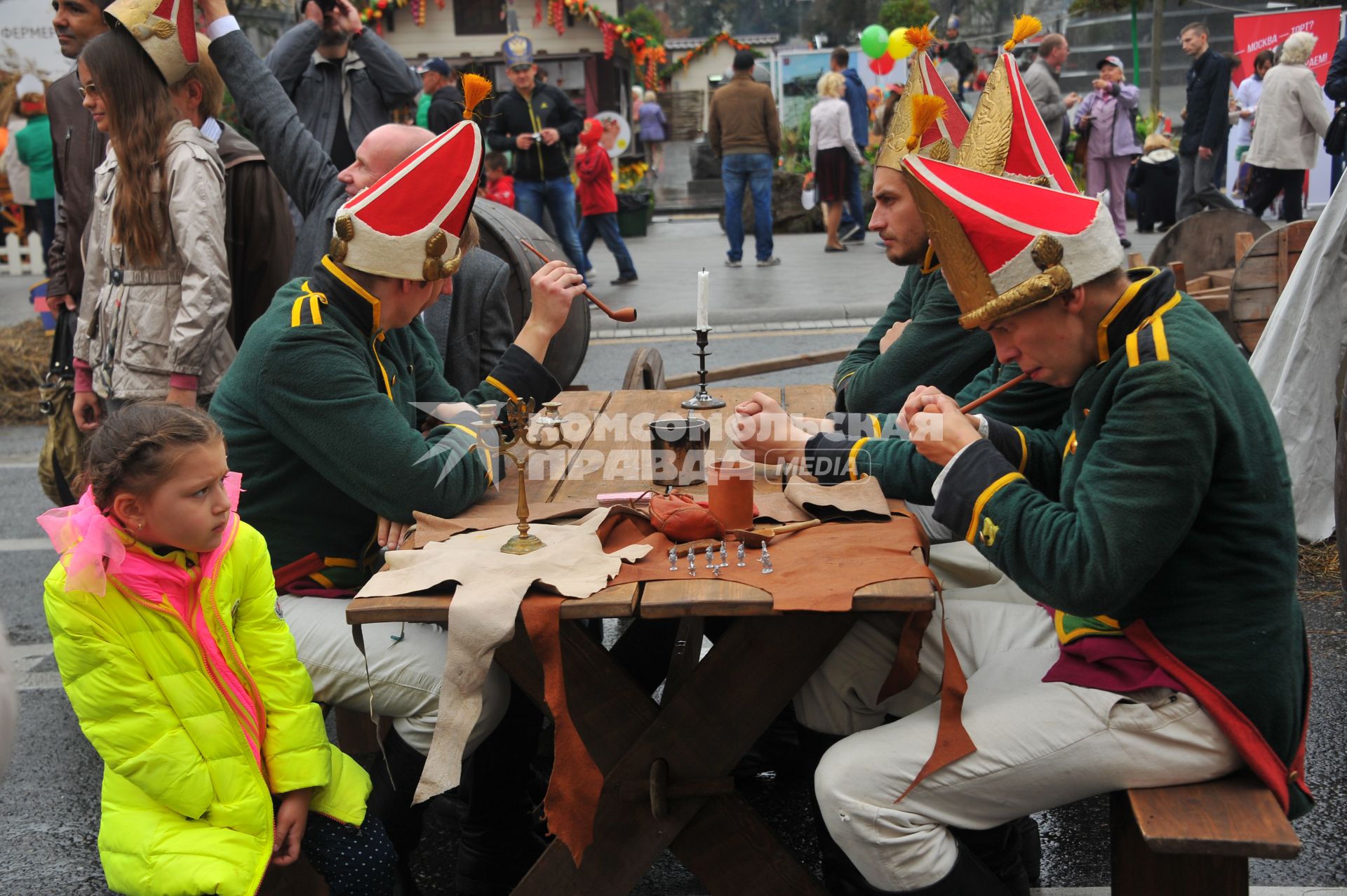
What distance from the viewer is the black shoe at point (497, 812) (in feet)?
8.76

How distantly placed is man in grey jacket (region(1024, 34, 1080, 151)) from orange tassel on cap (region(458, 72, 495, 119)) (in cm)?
1001

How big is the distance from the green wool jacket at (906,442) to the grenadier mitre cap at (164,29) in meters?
2.36

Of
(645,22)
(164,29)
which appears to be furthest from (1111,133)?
(645,22)

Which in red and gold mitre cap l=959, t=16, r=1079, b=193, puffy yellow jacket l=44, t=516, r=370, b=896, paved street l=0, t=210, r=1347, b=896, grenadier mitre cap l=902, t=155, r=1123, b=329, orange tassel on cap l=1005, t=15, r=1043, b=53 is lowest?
paved street l=0, t=210, r=1347, b=896

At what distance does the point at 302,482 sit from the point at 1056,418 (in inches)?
67.9

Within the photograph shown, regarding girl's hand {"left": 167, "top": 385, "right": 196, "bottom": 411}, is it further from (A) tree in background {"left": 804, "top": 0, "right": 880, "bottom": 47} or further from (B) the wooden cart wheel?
(A) tree in background {"left": 804, "top": 0, "right": 880, "bottom": 47}

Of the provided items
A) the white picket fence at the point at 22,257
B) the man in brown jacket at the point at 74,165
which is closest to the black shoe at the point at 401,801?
the man in brown jacket at the point at 74,165

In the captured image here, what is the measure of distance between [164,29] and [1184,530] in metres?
3.22

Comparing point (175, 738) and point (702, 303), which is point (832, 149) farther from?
point (175, 738)

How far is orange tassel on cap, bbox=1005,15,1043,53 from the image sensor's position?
2801 millimetres

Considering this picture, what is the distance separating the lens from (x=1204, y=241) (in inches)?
281

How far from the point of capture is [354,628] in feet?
7.55

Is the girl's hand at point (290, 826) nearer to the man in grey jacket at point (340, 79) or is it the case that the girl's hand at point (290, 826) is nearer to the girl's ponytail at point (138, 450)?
the girl's ponytail at point (138, 450)

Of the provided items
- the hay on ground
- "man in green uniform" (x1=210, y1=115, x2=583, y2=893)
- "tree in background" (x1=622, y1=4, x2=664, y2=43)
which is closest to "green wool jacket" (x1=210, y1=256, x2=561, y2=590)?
"man in green uniform" (x1=210, y1=115, x2=583, y2=893)
